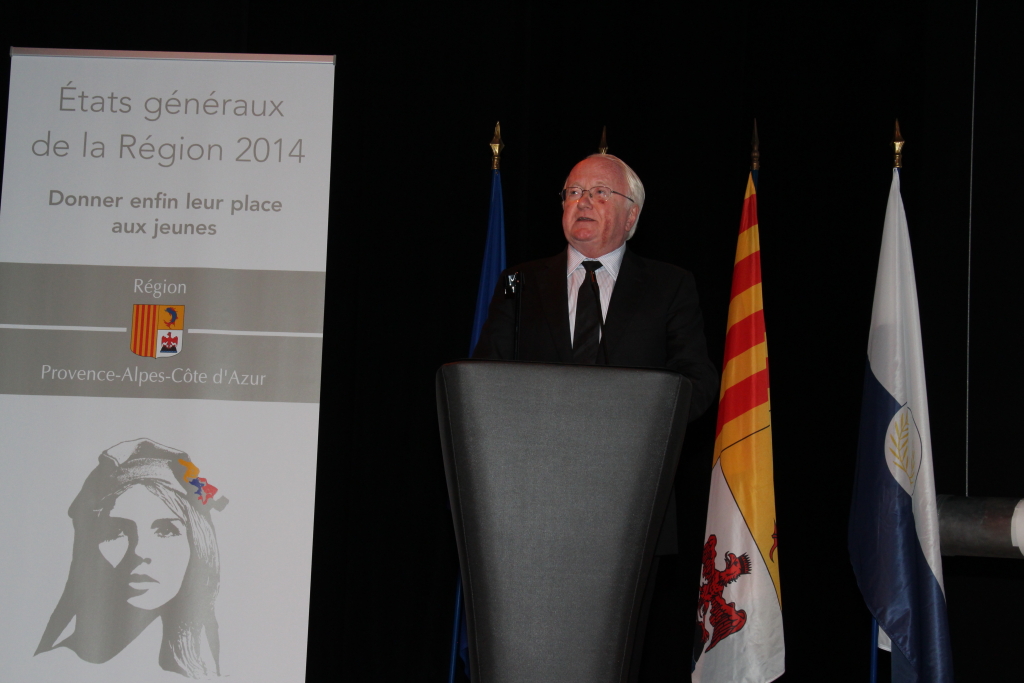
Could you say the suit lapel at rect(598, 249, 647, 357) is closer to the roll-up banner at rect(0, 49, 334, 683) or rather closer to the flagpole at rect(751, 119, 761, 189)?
the roll-up banner at rect(0, 49, 334, 683)

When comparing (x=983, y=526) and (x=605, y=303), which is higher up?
(x=605, y=303)

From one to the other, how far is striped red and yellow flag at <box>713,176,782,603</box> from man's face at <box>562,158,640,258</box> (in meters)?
0.87

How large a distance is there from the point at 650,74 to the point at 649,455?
2308mm

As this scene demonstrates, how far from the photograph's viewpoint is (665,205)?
10.9 feet

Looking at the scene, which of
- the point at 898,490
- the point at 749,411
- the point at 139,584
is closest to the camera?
the point at 139,584

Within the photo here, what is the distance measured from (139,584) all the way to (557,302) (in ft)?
4.34

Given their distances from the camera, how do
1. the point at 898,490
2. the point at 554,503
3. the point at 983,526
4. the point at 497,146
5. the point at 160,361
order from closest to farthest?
the point at 554,503, the point at 983,526, the point at 160,361, the point at 898,490, the point at 497,146

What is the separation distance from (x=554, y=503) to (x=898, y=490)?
5.88ft

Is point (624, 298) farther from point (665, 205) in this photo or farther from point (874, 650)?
point (874, 650)

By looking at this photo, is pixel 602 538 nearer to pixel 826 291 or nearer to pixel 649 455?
pixel 649 455

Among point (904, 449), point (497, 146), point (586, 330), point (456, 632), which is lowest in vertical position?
point (456, 632)

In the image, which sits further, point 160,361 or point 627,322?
point 160,361

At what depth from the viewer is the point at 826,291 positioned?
3287 mm

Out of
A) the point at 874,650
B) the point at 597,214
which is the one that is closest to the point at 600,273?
the point at 597,214
